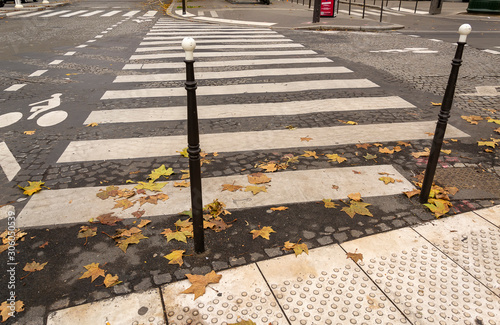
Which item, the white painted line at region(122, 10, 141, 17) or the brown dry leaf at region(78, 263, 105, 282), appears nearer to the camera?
the brown dry leaf at region(78, 263, 105, 282)

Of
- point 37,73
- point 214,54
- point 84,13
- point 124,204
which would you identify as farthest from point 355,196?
point 84,13

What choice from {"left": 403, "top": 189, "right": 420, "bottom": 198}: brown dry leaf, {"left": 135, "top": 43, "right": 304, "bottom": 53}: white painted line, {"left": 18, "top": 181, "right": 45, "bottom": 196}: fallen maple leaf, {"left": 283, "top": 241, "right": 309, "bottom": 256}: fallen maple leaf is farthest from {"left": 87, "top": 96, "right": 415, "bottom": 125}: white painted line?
{"left": 135, "top": 43, "right": 304, "bottom": 53}: white painted line

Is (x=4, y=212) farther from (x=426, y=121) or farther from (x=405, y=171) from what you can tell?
(x=426, y=121)

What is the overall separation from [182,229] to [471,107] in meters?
5.94

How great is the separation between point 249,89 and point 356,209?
448 centimetres

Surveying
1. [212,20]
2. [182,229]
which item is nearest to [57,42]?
[212,20]

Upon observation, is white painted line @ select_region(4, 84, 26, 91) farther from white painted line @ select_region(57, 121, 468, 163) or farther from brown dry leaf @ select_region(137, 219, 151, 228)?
brown dry leaf @ select_region(137, 219, 151, 228)

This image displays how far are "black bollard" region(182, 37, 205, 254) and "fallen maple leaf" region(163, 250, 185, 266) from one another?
0.45 ft

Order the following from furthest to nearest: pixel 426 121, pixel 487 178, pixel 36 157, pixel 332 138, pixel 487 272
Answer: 1. pixel 426 121
2. pixel 332 138
3. pixel 36 157
4. pixel 487 178
5. pixel 487 272

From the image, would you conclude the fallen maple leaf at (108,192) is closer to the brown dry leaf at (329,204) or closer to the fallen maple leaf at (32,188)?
the fallen maple leaf at (32,188)

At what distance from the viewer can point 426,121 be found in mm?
6184

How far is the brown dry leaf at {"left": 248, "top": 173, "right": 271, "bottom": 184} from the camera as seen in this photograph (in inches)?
173

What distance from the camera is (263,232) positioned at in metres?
3.48

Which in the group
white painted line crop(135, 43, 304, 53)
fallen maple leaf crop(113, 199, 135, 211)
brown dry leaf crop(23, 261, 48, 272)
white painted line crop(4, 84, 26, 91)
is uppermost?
white painted line crop(135, 43, 304, 53)
